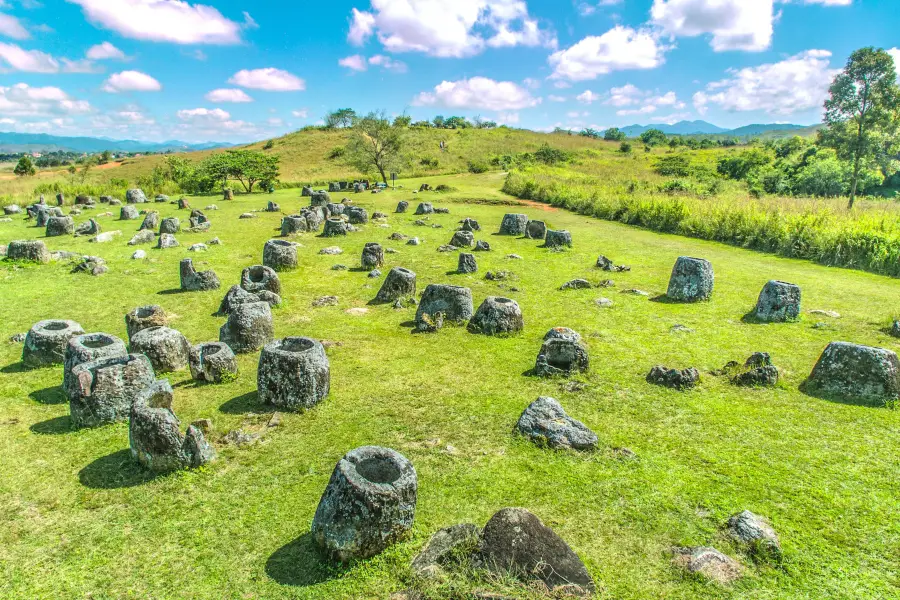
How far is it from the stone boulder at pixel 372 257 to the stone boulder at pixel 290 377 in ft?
30.5

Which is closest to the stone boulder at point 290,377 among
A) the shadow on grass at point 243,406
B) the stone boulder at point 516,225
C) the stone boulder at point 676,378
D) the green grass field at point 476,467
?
the shadow on grass at point 243,406

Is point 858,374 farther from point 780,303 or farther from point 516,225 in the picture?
point 516,225

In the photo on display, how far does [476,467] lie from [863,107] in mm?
29383

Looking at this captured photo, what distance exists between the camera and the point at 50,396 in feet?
27.1

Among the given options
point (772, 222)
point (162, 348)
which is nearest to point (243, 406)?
point (162, 348)

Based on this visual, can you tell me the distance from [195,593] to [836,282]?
707 inches

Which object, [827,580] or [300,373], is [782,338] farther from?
[300,373]

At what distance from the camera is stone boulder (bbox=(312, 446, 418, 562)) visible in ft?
15.6

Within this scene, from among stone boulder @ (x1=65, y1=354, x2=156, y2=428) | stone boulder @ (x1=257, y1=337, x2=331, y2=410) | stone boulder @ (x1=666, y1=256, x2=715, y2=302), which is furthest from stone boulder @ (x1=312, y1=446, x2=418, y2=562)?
stone boulder @ (x1=666, y1=256, x2=715, y2=302)

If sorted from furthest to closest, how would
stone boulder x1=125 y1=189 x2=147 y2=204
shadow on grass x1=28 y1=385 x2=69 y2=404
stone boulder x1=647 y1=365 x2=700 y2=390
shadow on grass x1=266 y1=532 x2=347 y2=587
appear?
stone boulder x1=125 y1=189 x2=147 y2=204, stone boulder x1=647 y1=365 x2=700 y2=390, shadow on grass x1=28 y1=385 x2=69 y2=404, shadow on grass x1=266 y1=532 x2=347 y2=587

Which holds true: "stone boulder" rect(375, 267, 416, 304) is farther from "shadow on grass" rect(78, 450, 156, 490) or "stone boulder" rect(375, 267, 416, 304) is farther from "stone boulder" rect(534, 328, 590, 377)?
"shadow on grass" rect(78, 450, 156, 490)

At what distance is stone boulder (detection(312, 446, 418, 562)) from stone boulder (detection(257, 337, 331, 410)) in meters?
2.88

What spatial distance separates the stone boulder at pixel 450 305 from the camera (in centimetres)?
1152

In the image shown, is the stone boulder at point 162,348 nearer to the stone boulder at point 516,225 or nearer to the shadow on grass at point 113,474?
the shadow on grass at point 113,474
